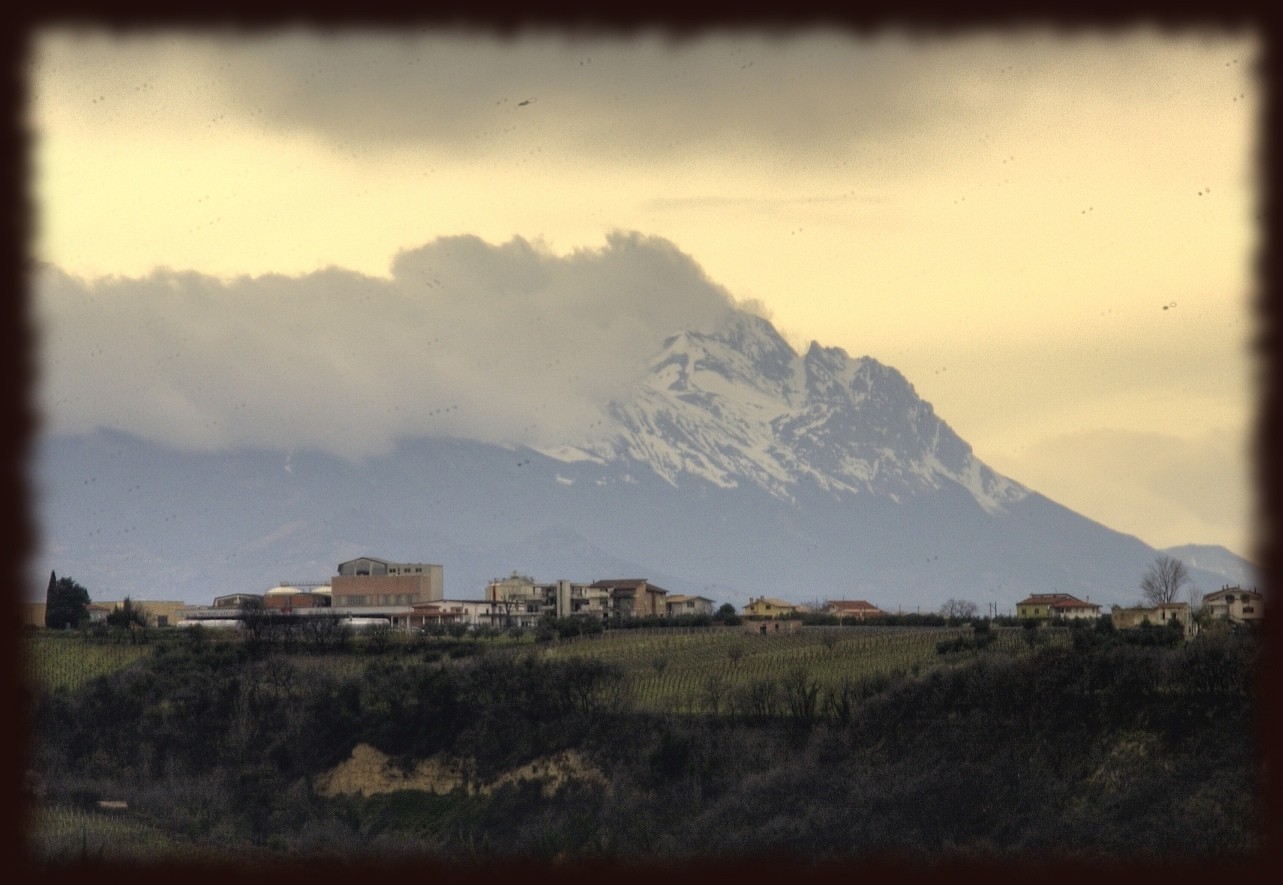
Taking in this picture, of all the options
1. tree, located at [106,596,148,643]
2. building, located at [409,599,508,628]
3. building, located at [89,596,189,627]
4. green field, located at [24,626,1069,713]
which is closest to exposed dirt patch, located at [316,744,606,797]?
green field, located at [24,626,1069,713]

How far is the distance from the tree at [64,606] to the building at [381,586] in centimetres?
2656

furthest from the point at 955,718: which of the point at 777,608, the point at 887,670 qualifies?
the point at 777,608

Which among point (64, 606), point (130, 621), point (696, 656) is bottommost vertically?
point (696, 656)

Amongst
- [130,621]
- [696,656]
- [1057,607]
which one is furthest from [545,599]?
[696,656]

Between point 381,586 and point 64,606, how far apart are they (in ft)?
109

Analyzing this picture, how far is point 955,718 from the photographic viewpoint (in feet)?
206

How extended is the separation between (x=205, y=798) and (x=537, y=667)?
1641cm

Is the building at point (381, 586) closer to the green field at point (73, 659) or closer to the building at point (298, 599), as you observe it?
the building at point (298, 599)

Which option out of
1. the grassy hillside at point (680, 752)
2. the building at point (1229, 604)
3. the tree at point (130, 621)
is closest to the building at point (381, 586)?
the tree at point (130, 621)

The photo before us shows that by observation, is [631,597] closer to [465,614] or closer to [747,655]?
[465,614]

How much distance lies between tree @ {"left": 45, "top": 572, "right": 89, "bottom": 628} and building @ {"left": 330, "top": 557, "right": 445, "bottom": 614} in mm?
26560

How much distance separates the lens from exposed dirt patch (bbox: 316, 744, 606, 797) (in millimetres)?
68688

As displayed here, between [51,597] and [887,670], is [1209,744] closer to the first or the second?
[887,670]

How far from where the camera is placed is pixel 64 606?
404 feet
